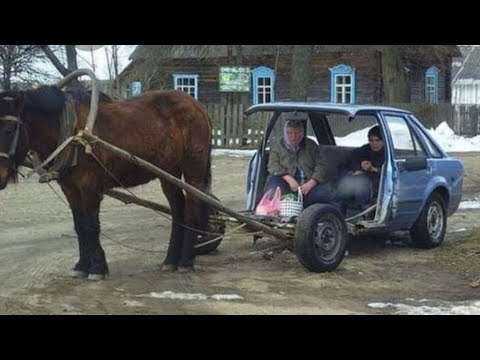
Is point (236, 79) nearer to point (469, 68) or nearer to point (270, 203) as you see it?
point (270, 203)

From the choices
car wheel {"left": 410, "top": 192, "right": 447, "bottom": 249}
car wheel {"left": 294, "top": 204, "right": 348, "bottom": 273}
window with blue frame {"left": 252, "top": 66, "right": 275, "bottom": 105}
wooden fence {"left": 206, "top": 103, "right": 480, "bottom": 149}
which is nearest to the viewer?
car wheel {"left": 294, "top": 204, "right": 348, "bottom": 273}

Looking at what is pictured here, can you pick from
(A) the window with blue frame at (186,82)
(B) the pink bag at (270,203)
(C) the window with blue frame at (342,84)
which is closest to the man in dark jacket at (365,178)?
(B) the pink bag at (270,203)

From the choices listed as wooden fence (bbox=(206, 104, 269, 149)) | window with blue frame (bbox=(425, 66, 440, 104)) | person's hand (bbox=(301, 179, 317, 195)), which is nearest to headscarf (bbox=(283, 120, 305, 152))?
person's hand (bbox=(301, 179, 317, 195))

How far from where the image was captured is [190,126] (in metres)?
8.91

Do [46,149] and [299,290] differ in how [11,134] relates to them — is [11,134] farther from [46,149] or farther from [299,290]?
[299,290]

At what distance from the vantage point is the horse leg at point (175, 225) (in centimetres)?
881

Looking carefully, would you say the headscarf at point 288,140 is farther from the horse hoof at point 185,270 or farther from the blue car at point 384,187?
the horse hoof at point 185,270

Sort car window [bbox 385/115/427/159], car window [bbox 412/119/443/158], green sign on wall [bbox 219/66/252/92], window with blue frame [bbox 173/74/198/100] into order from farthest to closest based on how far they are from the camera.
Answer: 1. window with blue frame [bbox 173/74/198/100]
2. green sign on wall [bbox 219/66/252/92]
3. car window [bbox 412/119/443/158]
4. car window [bbox 385/115/427/159]

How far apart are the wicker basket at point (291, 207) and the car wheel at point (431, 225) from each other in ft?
5.38

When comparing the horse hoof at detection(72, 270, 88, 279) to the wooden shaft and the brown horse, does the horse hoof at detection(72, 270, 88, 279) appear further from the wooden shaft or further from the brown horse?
the wooden shaft

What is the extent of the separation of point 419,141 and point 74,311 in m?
5.46

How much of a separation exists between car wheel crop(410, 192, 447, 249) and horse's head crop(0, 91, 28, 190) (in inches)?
194

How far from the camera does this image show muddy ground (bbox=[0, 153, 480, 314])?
699cm
